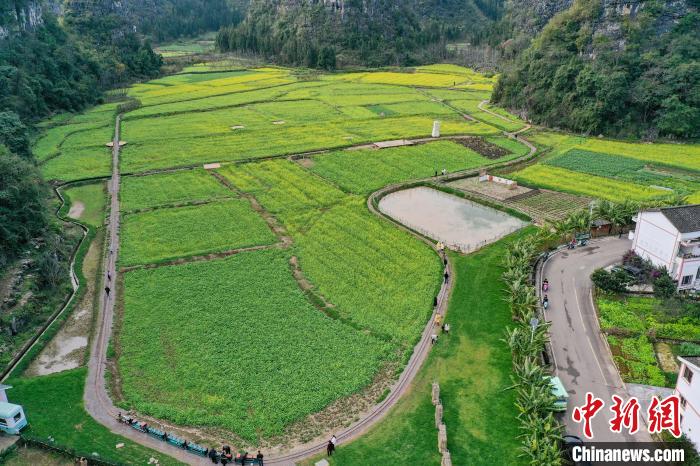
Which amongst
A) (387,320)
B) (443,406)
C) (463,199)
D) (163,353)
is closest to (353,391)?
(443,406)

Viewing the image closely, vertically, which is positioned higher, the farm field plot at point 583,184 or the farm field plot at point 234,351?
the farm field plot at point 583,184

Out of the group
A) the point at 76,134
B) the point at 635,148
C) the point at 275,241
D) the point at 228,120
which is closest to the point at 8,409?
the point at 275,241

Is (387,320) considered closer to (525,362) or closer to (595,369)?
(525,362)

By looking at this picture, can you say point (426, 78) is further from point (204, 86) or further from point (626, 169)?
point (626, 169)

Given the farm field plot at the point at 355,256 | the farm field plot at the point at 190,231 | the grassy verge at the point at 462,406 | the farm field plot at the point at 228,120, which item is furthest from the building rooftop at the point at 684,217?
the farm field plot at the point at 228,120

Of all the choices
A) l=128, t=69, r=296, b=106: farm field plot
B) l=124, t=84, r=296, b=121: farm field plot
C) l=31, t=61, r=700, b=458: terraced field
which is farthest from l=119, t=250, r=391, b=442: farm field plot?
l=128, t=69, r=296, b=106: farm field plot

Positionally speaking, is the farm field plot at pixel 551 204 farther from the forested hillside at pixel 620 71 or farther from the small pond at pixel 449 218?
the forested hillside at pixel 620 71
